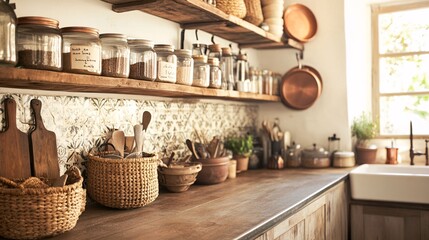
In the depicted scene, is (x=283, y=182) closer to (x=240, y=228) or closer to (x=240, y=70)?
(x=240, y=70)

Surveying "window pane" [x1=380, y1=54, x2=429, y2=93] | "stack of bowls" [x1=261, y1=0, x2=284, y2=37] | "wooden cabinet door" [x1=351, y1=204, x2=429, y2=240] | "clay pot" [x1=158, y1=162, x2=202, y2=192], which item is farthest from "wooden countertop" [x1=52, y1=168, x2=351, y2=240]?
"window pane" [x1=380, y1=54, x2=429, y2=93]

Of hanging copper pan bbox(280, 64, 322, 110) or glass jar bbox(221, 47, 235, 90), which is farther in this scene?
hanging copper pan bbox(280, 64, 322, 110)

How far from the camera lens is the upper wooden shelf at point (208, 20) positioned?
1.98 metres

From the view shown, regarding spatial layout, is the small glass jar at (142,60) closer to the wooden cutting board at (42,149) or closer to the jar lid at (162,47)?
the jar lid at (162,47)

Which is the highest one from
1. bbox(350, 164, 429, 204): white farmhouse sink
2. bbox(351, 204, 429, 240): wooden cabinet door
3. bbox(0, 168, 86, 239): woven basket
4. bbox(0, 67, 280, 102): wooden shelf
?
bbox(0, 67, 280, 102): wooden shelf

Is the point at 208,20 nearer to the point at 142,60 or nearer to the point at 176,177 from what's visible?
the point at 142,60

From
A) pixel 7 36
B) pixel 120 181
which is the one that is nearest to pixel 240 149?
pixel 120 181

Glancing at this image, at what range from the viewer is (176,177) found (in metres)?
2.12

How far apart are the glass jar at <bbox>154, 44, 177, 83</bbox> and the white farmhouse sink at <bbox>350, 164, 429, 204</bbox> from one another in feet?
4.96

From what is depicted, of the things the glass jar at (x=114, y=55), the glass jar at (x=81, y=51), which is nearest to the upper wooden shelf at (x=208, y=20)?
the glass jar at (x=114, y=55)

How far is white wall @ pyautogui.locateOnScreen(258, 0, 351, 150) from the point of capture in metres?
3.30

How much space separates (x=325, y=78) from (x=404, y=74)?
27.5 inches

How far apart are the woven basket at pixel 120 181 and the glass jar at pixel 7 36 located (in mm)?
586

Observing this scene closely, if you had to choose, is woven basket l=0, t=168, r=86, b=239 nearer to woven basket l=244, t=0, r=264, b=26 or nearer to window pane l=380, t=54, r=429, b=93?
woven basket l=244, t=0, r=264, b=26
